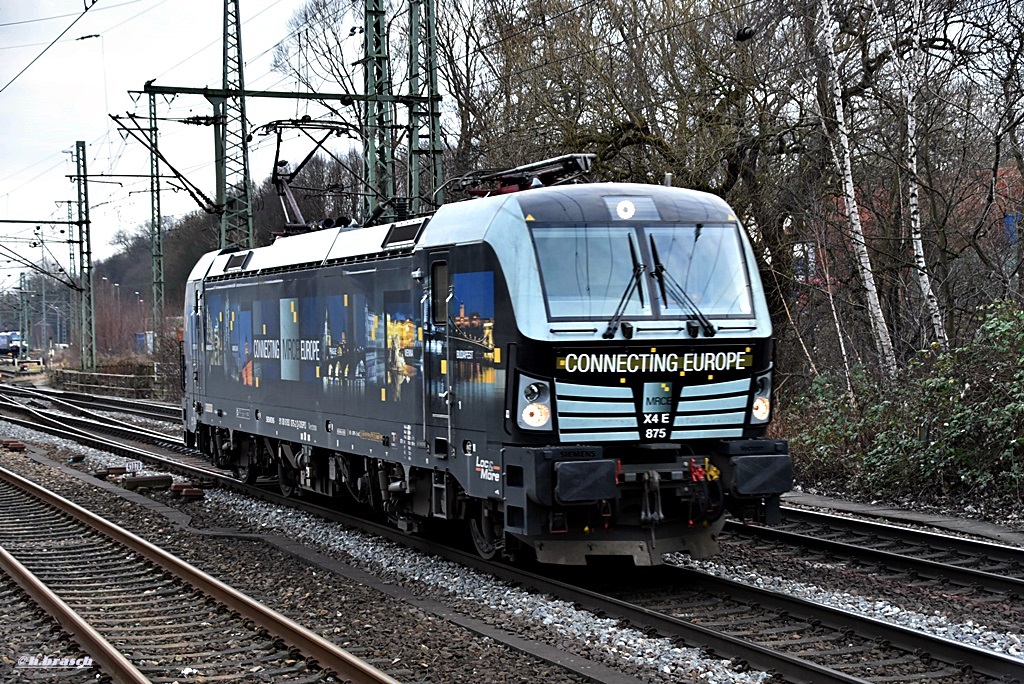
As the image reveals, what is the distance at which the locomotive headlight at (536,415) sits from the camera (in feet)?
30.7

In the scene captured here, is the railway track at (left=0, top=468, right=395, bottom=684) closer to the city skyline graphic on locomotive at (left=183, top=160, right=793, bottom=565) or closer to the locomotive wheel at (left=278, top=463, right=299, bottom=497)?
the city skyline graphic on locomotive at (left=183, top=160, right=793, bottom=565)

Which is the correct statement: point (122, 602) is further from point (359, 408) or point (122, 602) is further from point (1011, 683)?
point (1011, 683)

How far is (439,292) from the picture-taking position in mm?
10859

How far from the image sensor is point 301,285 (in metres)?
14.4

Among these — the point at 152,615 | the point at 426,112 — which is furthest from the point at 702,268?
the point at 426,112

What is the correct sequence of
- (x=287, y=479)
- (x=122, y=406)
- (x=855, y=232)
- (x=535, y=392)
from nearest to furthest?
(x=535, y=392)
(x=287, y=479)
(x=855, y=232)
(x=122, y=406)

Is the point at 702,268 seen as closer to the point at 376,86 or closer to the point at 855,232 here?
the point at 855,232

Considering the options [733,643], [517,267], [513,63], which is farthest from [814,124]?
[733,643]

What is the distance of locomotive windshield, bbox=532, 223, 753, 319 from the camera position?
9594 mm

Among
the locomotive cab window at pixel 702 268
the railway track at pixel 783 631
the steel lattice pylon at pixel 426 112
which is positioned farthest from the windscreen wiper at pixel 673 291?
the steel lattice pylon at pixel 426 112

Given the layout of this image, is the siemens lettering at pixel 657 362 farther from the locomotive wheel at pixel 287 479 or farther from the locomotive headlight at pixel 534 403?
the locomotive wheel at pixel 287 479

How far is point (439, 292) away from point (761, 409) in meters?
2.98

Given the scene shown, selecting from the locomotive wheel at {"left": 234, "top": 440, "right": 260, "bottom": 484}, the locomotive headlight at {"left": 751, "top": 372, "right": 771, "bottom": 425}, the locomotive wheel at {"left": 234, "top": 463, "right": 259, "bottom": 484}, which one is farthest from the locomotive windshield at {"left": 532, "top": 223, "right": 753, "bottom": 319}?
the locomotive wheel at {"left": 234, "top": 463, "right": 259, "bottom": 484}

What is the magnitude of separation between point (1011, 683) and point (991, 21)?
10883 mm
